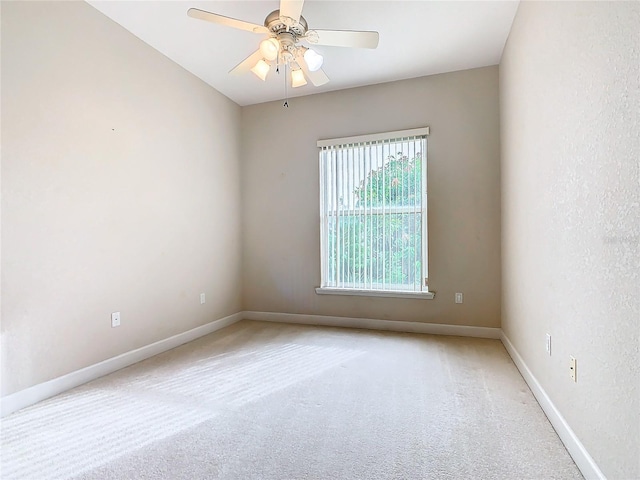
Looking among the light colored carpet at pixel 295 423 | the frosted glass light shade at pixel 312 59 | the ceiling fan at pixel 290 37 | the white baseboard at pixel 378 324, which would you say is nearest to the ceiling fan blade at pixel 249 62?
the ceiling fan at pixel 290 37

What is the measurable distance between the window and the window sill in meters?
0.01

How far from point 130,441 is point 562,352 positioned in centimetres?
221

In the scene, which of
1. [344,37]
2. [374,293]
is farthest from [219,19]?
[374,293]

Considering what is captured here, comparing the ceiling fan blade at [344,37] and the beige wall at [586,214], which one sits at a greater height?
the ceiling fan blade at [344,37]

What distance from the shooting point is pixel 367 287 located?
3.66m

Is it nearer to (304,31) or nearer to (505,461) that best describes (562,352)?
(505,461)

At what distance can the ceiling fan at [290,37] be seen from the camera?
199cm

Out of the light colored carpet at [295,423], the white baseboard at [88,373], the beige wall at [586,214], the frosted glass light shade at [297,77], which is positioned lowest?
the light colored carpet at [295,423]

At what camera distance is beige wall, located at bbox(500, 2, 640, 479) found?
3.47ft

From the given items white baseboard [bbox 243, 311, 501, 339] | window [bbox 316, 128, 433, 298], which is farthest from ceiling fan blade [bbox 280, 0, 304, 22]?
white baseboard [bbox 243, 311, 501, 339]

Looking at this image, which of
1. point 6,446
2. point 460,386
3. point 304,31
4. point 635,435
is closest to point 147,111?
→ point 304,31

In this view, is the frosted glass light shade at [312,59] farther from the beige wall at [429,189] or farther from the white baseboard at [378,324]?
the white baseboard at [378,324]

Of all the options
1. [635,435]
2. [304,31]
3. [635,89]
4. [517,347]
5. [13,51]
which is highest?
[304,31]

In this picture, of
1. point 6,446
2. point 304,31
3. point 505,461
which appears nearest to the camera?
point 505,461
